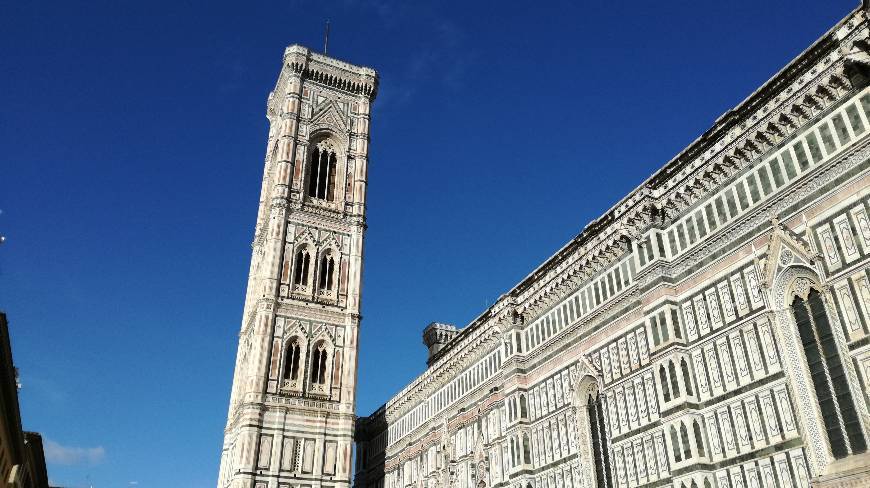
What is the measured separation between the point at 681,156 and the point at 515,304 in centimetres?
1102

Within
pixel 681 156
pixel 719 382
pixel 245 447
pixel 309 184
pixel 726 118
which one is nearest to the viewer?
pixel 719 382

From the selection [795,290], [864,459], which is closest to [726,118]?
[795,290]

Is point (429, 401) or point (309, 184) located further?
point (309, 184)

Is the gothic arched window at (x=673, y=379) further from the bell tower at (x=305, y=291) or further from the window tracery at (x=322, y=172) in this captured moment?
the window tracery at (x=322, y=172)

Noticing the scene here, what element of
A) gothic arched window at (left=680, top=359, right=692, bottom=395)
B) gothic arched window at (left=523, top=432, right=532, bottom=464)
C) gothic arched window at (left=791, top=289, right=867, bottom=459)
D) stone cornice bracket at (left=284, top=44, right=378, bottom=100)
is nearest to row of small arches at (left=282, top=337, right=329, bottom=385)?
gothic arched window at (left=523, top=432, right=532, bottom=464)

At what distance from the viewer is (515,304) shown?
33281mm

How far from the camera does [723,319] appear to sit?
72.7 feet

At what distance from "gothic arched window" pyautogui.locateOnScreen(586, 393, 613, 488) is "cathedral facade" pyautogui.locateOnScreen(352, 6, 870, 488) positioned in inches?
2.9

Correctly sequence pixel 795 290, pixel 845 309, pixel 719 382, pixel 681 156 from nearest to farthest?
pixel 845 309, pixel 795 290, pixel 719 382, pixel 681 156

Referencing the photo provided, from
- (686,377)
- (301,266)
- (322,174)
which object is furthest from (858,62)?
(322,174)

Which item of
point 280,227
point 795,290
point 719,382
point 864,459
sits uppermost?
point 280,227

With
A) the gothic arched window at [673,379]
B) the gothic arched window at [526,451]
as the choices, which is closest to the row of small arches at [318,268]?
the gothic arched window at [526,451]

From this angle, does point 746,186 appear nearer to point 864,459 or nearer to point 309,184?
point 864,459

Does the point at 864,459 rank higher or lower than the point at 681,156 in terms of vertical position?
lower
